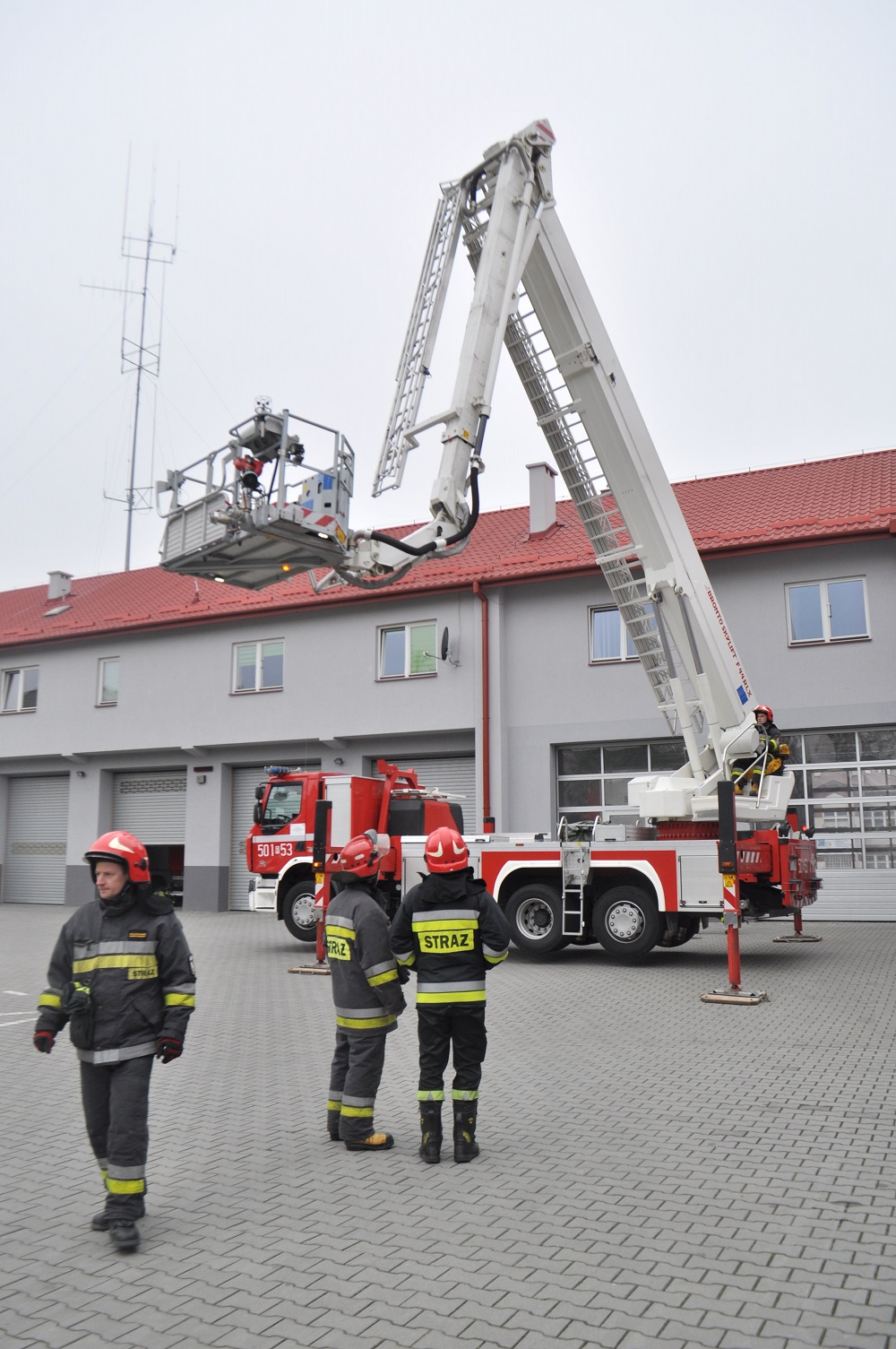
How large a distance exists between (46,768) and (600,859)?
17983mm

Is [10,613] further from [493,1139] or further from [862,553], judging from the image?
[493,1139]

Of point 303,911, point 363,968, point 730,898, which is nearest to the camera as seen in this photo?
point 363,968

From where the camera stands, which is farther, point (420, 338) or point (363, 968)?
point (420, 338)

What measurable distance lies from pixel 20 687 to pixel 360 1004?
24.0 metres

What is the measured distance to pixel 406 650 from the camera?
21.9 meters

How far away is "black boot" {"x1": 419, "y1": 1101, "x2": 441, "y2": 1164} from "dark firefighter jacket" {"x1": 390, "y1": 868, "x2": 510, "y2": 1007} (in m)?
0.52

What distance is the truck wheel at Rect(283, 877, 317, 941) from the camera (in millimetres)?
15391

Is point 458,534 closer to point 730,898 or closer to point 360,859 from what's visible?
point 730,898

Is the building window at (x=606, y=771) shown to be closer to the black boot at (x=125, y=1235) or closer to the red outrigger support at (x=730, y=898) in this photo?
the red outrigger support at (x=730, y=898)

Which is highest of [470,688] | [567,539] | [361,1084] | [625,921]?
[567,539]

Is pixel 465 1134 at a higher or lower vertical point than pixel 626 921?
lower

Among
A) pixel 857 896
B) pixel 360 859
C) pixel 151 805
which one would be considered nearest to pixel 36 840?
pixel 151 805

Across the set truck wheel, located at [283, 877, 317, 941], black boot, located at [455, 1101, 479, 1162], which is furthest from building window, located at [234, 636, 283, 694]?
black boot, located at [455, 1101, 479, 1162]

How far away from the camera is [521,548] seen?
21797mm
